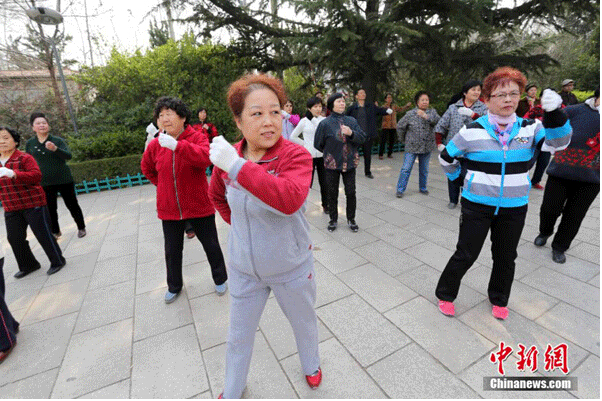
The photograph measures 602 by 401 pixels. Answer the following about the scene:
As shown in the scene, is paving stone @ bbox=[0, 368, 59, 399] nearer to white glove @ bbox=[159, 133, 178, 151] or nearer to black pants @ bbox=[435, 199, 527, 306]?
white glove @ bbox=[159, 133, 178, 151]

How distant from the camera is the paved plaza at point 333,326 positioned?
6.55 feet

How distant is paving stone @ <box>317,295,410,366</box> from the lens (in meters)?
2.19

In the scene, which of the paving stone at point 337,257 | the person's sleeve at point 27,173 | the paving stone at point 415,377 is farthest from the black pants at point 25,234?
the paving stone at point 415,377

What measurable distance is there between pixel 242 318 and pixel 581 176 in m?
3.64

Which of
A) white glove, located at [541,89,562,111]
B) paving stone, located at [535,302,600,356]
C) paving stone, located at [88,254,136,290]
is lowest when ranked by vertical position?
paving stone, located at [88,254,136,290]

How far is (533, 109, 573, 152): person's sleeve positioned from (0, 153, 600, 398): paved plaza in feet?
4.65

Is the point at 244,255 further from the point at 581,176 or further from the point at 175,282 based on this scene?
the point at 581,176

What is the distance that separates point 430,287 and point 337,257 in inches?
43.9

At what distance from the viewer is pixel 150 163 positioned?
2.75 metres

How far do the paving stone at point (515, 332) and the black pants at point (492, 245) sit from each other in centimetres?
15

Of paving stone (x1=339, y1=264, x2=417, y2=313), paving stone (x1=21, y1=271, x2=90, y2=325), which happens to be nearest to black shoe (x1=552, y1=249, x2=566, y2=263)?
paving stone (x1=339, y1=264, x2=417, y2=313)

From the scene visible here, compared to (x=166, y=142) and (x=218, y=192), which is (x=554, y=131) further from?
(x=166, y=142)

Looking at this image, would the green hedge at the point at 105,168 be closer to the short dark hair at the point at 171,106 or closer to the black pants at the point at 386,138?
the short dark hair at the point at 171,106

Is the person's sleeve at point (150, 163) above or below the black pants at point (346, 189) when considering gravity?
above
